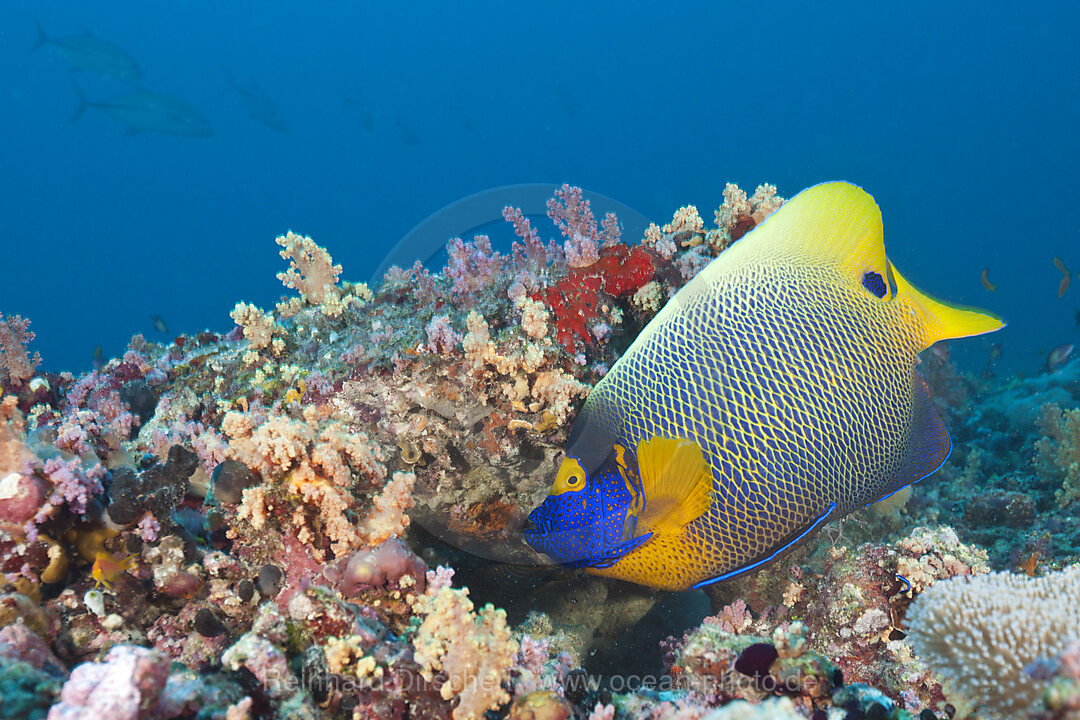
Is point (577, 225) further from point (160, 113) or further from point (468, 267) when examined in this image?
point (160, 113)

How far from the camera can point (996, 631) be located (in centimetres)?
140

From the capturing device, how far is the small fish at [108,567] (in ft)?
5.85

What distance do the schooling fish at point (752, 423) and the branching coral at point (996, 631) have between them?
1.43 ft

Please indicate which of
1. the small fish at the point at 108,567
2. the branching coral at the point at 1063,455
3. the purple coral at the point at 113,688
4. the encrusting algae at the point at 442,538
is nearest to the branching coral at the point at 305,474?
the encrusting algae at the point at 442,538

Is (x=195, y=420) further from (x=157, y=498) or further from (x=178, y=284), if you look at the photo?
(x=178, y=284)

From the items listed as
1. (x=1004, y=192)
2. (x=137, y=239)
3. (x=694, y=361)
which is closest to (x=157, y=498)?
(x=694, y=361)

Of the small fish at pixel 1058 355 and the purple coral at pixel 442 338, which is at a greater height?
the small fish at pixel 1058 355

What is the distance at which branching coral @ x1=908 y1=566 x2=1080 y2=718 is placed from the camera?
1.32 meters

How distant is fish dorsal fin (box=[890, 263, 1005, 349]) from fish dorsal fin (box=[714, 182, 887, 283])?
0.13m

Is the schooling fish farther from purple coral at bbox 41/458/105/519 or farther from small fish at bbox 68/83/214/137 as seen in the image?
small fish at bbox 68/83/214/137

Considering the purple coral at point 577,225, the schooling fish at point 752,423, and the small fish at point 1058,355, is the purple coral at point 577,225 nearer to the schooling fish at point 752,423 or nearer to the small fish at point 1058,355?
the schooling fish at point 752,423

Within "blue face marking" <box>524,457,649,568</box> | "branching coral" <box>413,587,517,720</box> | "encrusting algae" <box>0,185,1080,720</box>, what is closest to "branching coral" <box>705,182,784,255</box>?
"encrusting algae" <box>0,185,1080,720</box>

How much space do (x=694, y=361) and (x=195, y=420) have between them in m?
3.11

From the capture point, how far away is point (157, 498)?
1.90m
